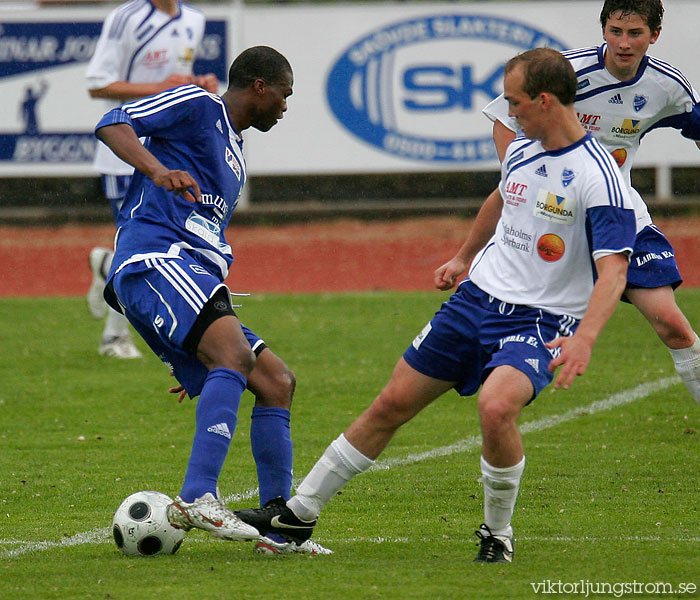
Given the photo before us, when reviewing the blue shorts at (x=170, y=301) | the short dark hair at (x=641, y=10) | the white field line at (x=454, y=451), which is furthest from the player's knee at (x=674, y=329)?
the blue shorts at (x=170, y=301)

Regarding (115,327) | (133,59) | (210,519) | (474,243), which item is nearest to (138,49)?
(133,59)

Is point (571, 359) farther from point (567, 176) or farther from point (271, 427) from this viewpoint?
point (271, 427)

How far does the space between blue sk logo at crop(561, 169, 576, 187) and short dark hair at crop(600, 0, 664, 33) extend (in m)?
1.57

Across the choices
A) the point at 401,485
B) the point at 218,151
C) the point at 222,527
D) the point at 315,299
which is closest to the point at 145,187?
the point at 218,151

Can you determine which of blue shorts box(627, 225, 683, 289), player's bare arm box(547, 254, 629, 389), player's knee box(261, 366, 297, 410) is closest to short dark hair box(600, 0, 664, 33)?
blue shorts box(627, 225, 683, 289)

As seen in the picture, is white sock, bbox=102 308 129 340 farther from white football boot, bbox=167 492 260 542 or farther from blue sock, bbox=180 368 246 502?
white football boot, bbox=167 492 260 542

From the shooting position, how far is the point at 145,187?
4.86 m

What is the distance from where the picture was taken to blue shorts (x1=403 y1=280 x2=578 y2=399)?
416 cm

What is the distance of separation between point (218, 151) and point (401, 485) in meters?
1.91

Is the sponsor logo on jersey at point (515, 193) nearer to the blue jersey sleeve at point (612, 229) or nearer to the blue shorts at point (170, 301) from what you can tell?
the blue jersey sleeve at point (612, 229)

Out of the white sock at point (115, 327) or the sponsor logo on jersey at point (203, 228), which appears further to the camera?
the white sock at point (115, 327)

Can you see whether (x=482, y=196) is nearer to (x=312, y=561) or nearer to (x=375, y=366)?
(x=375, y=366)

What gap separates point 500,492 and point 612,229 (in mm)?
1008

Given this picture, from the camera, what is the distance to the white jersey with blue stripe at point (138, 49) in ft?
29.0
